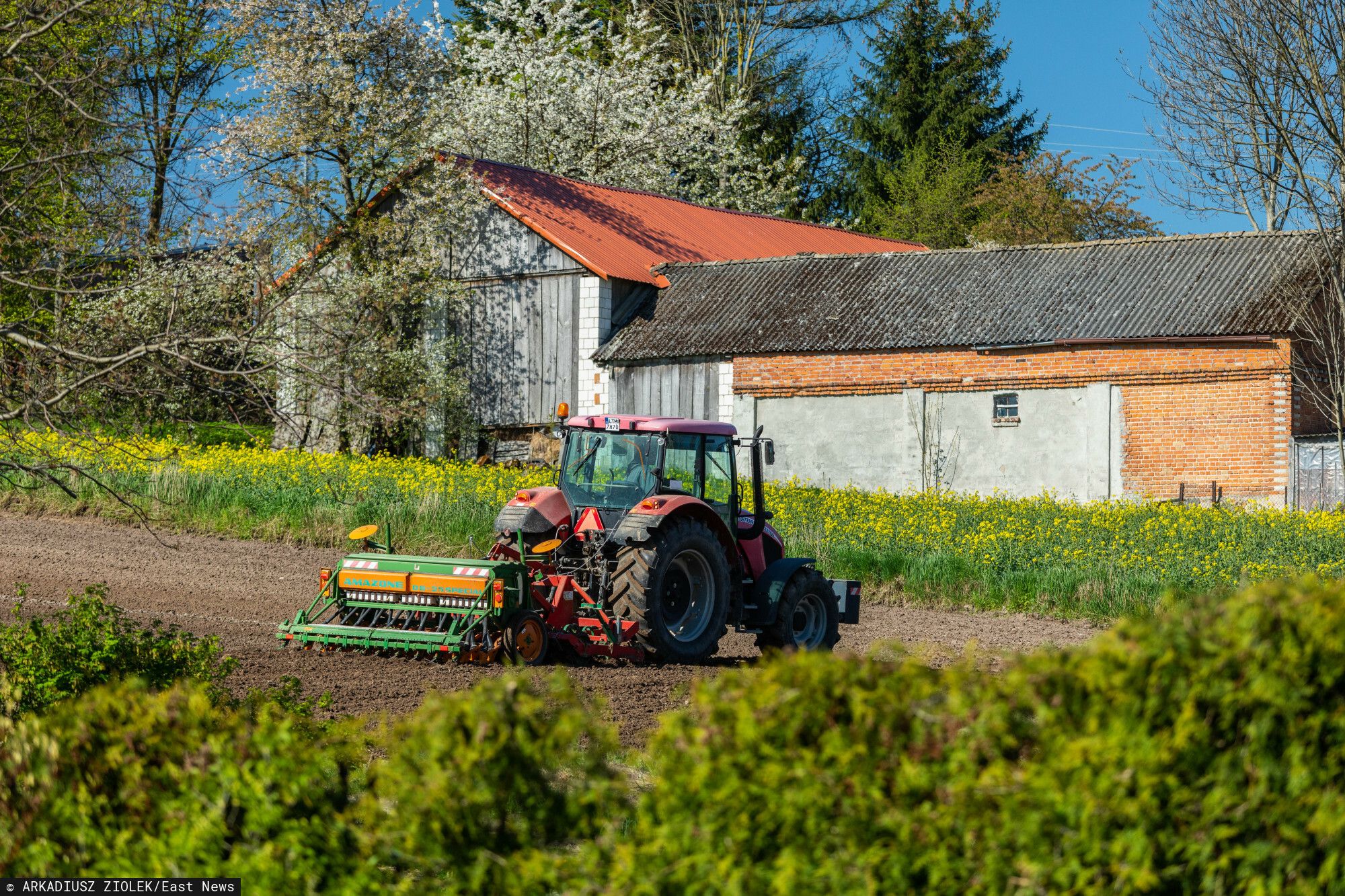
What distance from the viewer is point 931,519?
18328 millimetres

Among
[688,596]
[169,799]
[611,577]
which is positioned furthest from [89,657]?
[688,596]

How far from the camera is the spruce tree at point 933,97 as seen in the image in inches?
1833

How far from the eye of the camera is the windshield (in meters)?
11.3

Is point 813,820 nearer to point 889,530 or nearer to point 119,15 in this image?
point 119,15

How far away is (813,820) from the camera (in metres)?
3.36

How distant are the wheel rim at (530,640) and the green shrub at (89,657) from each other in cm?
288

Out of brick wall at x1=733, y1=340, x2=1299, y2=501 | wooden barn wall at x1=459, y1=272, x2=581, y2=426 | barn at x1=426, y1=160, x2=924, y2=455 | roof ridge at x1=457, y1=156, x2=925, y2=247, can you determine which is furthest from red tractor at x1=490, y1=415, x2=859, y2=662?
roof ridge at x1=457, y1=156, x2=925, y2=247

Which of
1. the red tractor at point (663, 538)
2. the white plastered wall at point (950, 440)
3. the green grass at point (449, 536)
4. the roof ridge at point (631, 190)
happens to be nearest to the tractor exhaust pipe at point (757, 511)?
the red tractor at point (663, 538)

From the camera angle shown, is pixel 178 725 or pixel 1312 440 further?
pixel 1312 440

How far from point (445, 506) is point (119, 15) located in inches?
414

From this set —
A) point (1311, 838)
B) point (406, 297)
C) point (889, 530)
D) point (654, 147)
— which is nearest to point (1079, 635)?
point (889, 530)

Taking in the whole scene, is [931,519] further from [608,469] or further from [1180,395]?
[608,469]

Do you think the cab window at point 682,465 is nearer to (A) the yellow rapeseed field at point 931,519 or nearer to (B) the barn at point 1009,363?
(A) the yellow rapeseed field at point 931,519

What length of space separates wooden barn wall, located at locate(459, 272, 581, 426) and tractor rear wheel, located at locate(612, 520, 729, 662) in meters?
16.7
